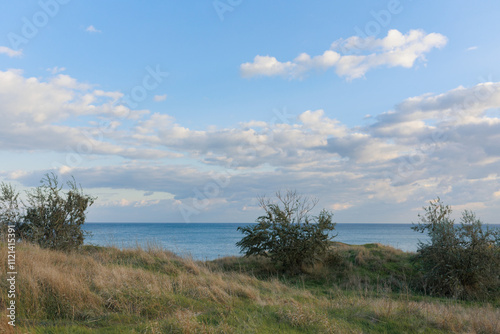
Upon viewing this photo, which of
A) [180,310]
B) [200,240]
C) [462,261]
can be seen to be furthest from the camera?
[200,240]

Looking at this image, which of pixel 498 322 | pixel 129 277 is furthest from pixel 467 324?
pixel 129 277

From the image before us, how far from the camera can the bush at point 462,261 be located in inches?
624

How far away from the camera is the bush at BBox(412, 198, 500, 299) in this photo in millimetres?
15852

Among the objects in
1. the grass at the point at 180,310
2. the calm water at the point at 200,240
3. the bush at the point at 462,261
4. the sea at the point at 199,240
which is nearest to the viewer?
the grass at the point at 180,310

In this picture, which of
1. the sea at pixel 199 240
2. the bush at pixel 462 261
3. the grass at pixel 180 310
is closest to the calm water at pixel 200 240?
the sea at pixel 199 240

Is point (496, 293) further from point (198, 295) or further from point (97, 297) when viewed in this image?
point (97, 297)

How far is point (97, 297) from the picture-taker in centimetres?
844

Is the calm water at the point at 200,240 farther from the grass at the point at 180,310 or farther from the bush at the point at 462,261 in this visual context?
the bush at the point at 462,261

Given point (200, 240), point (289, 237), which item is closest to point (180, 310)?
point (289, 237)

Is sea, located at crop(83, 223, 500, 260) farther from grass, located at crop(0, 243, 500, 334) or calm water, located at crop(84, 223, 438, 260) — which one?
grass, located at crop(0, 243, 500, 334)

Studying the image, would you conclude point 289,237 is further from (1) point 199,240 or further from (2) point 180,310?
(1) point 199,240

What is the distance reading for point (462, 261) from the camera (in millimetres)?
16188

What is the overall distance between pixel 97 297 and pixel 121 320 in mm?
Answer: 1179

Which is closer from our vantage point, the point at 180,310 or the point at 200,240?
the point at 180,310
